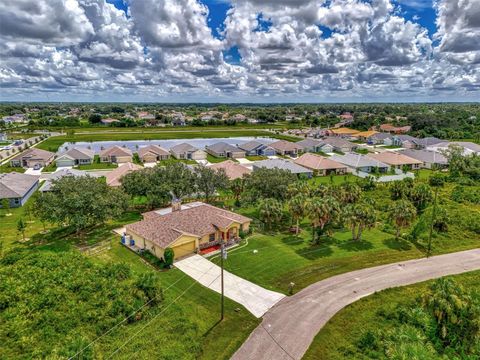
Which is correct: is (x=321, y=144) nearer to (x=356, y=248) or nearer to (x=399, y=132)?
(x=399, y=132)

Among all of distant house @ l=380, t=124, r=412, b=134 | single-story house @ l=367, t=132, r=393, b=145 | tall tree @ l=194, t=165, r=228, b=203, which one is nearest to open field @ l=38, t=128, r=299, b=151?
single-story house @ l=367, t=132, r=393, b=145

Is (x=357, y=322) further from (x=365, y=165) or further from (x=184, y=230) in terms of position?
(x=365, y=165)

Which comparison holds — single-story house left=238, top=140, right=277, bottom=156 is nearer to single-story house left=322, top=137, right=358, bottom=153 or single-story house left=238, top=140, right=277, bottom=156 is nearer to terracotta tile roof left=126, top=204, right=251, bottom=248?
single-story house left=322, top=137, right=358, bottom=153

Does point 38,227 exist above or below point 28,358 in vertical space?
below

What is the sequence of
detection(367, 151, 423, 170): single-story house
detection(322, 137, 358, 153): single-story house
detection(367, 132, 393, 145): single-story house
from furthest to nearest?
detection(367, 132, 393, 145): single-story house < detection(322, 137, 358, 153): single-story house < detection(367, 151, 423, 170): single-story house

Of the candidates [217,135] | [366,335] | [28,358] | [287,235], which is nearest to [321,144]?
[217,135]

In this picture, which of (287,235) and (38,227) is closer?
(287,235)

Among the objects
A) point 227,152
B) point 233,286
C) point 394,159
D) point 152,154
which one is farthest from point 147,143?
point 233,286

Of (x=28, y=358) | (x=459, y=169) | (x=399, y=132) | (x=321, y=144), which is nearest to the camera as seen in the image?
(x=28, y=358)
